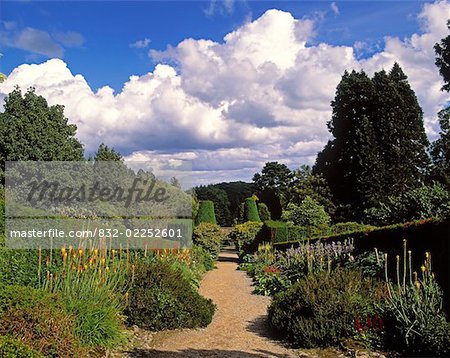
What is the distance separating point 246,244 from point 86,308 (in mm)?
21696

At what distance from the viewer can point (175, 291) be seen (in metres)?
7.01

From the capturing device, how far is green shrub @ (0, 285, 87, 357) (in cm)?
423

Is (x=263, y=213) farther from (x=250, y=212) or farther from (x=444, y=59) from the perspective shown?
(x=444, y=59)

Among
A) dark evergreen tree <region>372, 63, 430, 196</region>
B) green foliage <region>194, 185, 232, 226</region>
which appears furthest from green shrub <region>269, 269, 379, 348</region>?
green foliage <region>194, 185, 232, 226</region>

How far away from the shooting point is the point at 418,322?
545cm

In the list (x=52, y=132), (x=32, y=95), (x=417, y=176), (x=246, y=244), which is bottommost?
(x=246, y=244)

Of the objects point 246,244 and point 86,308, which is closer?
point 86,308

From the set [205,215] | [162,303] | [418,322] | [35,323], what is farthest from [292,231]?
[35,323]

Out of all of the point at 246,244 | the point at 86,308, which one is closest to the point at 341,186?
the point at 246,244

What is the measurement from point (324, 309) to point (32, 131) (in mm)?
20912

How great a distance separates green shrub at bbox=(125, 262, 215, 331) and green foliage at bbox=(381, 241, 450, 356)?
2.71 m

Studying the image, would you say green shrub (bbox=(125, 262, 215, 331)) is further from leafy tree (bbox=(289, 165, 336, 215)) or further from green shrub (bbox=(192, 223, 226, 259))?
leafy tree (bbox=(289, 165, 336, 215))

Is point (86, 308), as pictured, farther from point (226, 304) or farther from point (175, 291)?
→ point (226, 304)

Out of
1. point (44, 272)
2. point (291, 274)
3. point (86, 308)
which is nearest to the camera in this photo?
point (86, 308)
